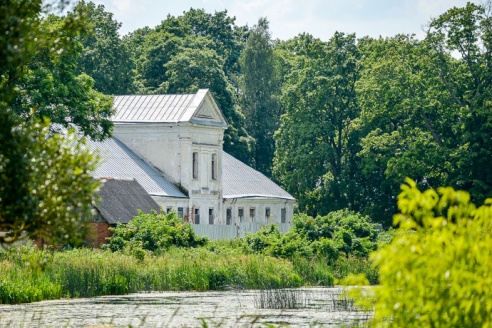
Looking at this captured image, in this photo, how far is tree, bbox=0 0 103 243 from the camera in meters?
13.7

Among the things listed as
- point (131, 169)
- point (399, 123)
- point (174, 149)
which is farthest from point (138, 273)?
point (399, 123)

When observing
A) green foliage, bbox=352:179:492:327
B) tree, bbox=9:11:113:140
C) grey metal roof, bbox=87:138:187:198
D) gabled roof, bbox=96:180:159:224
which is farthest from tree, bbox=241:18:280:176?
green foliage, bbox=352:179:492:327

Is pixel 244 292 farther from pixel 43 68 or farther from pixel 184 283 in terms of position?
pixel 43 68

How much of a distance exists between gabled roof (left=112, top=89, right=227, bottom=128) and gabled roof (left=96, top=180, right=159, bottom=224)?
14492mm

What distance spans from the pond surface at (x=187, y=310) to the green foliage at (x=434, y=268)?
1166cm

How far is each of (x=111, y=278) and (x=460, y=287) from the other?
25.5m

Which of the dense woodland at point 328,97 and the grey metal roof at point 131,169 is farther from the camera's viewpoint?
the dense woodland at point 328,97

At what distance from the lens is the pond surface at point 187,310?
2627 centimetres

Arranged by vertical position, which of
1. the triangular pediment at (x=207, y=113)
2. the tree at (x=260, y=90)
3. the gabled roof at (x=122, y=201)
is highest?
the tree at (x=260, y=90)

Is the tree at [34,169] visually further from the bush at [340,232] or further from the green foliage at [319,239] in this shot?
the bush at [340,232]

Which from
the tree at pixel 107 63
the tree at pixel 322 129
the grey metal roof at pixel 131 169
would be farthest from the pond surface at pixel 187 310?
the tree at pixel 107 63

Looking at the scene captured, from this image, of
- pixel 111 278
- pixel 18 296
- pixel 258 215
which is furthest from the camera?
pixel 258 215

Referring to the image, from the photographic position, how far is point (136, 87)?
94.2 meters

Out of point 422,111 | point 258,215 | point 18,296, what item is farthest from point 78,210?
point 258,215
